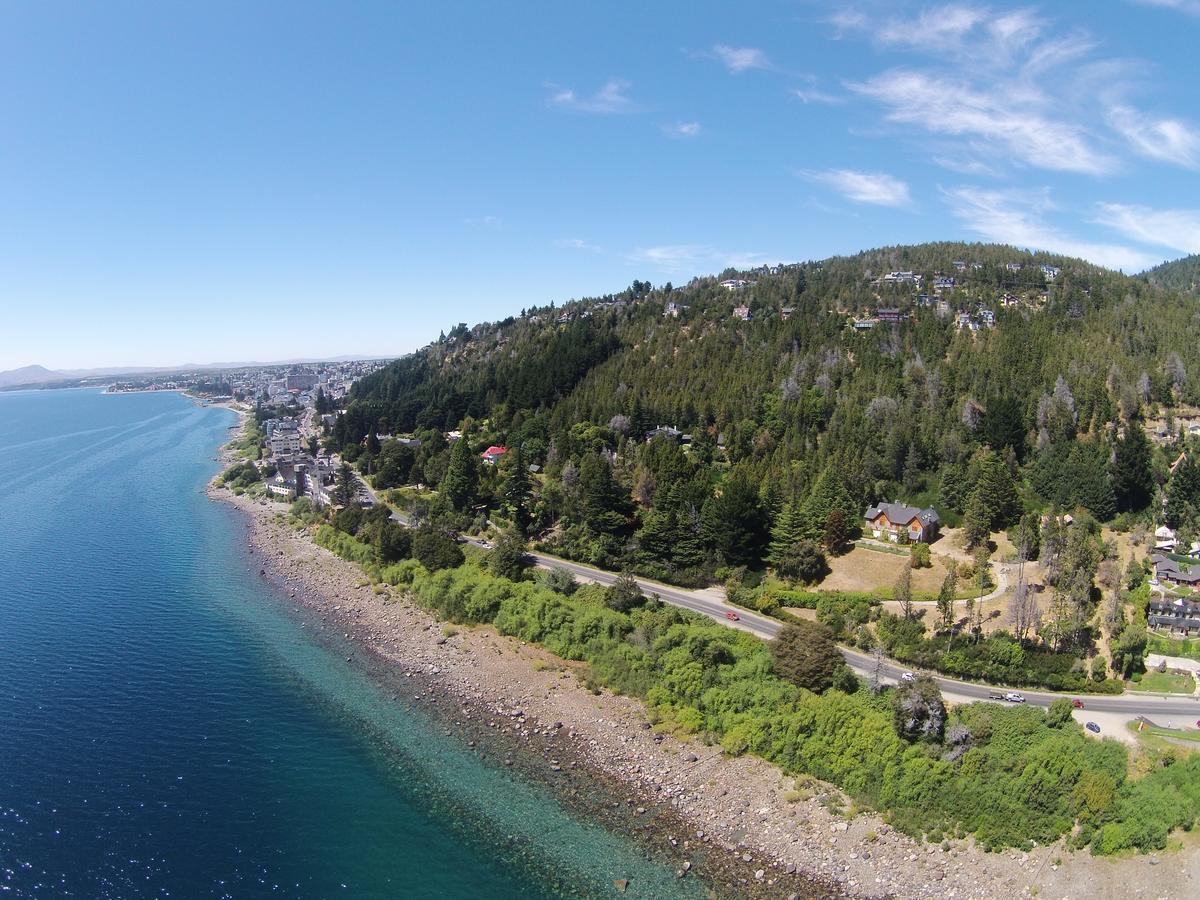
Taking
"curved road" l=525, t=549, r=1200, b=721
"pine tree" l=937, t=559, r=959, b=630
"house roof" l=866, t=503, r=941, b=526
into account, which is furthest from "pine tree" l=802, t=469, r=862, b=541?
"pine tree" l=937, t=559, r=959, b=630

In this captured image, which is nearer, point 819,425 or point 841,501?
point 841,501

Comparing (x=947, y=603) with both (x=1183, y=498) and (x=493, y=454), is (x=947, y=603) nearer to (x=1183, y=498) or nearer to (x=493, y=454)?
(x=1183, y=498)

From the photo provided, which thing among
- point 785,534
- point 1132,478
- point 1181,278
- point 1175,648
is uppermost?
point 1181,278

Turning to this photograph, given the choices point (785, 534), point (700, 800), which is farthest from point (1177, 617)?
point (700, 800)

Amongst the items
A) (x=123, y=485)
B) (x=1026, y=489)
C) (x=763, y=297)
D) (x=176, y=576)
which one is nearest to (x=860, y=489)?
(x=1026, y=489)

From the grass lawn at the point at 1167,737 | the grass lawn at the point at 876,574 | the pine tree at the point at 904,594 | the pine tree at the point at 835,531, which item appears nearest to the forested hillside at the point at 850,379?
the pine tree at the point at 835,531

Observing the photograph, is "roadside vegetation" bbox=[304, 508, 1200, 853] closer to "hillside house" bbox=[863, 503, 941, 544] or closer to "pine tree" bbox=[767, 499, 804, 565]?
"pine tree" bbox=[767, 499, 804, 565]

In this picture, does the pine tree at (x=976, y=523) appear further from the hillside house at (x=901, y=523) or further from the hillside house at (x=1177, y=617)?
the hillside house at (x=1177, y=617)
